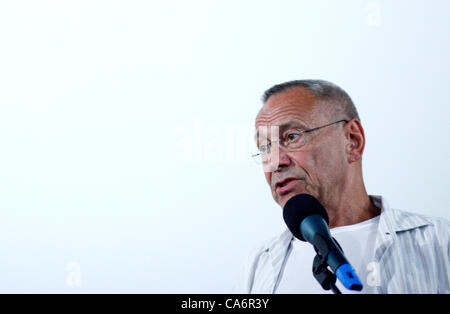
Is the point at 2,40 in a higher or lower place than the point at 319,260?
higher

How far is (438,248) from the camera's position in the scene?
1.62 meters

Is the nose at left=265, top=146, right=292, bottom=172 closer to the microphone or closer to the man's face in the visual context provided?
the man's face

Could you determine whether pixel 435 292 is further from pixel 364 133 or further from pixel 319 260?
pixel 319 260

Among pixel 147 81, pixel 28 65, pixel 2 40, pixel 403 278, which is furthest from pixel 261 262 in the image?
pixel 2 40

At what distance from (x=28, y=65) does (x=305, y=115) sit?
4.19ft

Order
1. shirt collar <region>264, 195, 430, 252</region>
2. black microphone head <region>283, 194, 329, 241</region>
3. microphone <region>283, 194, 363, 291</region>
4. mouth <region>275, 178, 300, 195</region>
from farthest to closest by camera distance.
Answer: mouth <region>275, 178, 300, 195</region> < shirt collar <region>264, 195, 430, 252</region> < black microphone head <region>283, 194, 329, 241</region> < microphone <region>283, 194, 363, 291</region>

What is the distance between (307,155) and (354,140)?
224 millimetres

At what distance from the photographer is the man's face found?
1.81 m

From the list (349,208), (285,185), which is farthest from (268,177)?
(349,208)

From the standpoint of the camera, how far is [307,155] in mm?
1820

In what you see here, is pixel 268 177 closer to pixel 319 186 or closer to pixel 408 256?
pixel 319 186

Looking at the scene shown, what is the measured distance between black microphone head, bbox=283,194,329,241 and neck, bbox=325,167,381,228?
676 mm

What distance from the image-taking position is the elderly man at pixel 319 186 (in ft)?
5.55

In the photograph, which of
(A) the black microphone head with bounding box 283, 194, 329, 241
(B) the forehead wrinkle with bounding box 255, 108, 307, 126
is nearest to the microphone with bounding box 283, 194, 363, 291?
(A) the black microphone head with bounding box 283, 194, 329, 241
